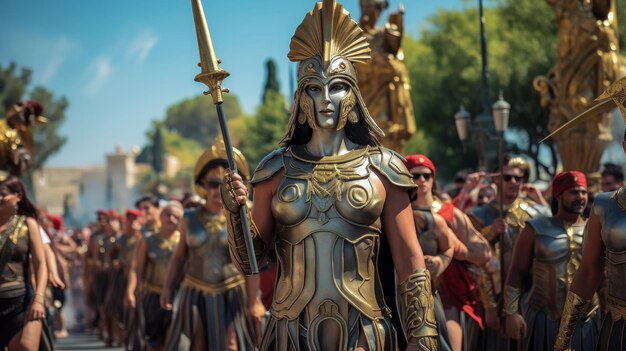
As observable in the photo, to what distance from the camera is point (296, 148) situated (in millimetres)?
7648

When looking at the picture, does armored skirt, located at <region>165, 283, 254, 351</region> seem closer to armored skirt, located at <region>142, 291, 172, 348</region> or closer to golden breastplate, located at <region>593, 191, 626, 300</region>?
armored skirt, located at <region>142, 291, 172, 348</region>

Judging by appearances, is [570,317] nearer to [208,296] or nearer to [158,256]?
[208,296]

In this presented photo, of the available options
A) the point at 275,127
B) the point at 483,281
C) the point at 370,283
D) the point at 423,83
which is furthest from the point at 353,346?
the point at 275,127

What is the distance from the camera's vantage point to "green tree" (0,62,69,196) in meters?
86.1

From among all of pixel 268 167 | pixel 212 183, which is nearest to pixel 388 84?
pixel 212 183

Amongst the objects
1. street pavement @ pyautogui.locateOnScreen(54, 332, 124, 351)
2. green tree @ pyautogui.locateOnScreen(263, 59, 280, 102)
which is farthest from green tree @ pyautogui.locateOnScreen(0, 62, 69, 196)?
street pavement @ pyautogui.locateOnScreen(54, 332, 124, 351)

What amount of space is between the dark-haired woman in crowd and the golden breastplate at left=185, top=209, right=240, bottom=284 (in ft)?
5.10

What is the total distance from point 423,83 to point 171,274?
1485 inches

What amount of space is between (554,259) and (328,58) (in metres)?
3.29

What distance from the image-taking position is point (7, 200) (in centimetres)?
1093

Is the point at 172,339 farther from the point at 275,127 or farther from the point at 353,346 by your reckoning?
the point at 275,127

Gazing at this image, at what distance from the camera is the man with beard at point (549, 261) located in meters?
9.96

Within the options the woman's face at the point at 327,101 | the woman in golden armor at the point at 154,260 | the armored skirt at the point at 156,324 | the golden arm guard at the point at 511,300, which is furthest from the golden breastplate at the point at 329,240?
the woman in golden armor at the point at 154,260

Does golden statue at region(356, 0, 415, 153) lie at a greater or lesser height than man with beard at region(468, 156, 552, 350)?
greater
